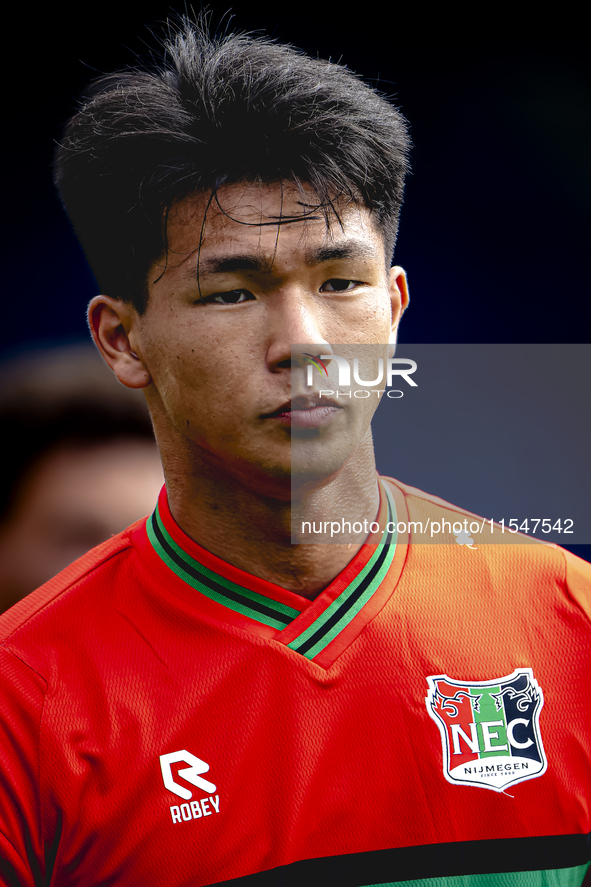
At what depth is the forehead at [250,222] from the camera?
1123 millimetres

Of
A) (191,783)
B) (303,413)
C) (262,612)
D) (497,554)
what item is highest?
(303,413)

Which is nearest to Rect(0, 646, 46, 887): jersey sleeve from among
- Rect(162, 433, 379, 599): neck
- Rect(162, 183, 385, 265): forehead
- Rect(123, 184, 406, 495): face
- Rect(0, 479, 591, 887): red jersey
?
Rect(0, 479, 591, 887): red jersey

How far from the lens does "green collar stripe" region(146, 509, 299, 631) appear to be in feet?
4.06

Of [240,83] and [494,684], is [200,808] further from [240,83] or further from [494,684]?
[240,83]

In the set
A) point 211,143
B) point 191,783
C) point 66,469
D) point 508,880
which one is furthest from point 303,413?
point 66,469

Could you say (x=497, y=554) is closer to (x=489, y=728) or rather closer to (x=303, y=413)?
(x=489, y=728)

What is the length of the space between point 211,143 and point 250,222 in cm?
16

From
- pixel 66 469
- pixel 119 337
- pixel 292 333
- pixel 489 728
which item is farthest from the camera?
pixel 66 469

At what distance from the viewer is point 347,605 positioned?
4.17 feet

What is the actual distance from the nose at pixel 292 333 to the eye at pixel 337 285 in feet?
0.16

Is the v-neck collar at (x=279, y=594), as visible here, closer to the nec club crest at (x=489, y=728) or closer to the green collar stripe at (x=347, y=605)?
the green collar stripe at (x=347, y=605)

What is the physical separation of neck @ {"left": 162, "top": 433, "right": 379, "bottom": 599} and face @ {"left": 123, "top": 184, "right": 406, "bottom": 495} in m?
0.06

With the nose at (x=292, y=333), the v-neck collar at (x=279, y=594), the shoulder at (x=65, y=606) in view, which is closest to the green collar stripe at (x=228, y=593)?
the v-neck collar at (x=279, y=594)

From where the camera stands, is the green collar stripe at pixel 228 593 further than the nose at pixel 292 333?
Yes
